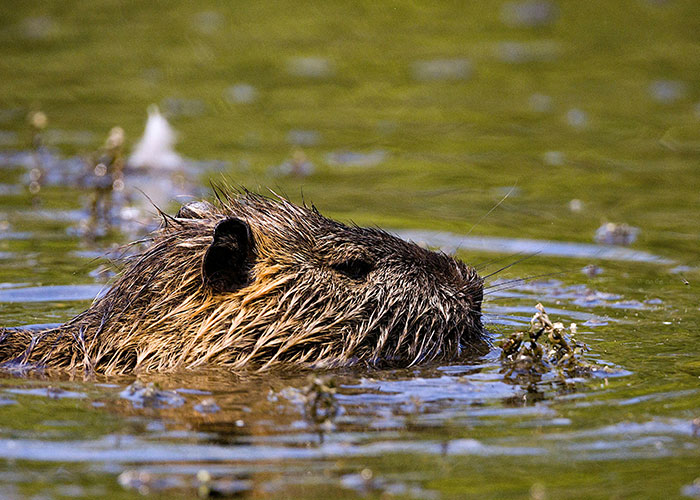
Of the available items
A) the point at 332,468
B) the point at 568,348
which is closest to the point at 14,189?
the point at 568,348

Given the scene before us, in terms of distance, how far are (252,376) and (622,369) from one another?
178cm

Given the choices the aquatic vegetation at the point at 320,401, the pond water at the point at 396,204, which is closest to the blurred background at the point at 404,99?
the pond water at the point at 396,204

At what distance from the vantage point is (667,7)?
645 inches

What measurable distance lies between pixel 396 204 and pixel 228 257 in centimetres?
465

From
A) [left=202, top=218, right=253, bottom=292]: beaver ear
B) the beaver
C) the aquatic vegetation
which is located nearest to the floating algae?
the beaver

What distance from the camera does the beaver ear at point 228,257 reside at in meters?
5.42

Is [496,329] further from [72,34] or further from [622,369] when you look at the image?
[72,34]

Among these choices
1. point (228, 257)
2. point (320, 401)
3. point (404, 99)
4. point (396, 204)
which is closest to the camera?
point (320, 401)

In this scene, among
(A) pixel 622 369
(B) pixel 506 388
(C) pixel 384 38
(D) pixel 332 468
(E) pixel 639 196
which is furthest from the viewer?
(C) pixel 384 38

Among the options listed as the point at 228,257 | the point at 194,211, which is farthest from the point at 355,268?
the point at 194,211

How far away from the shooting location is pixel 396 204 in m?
10.1

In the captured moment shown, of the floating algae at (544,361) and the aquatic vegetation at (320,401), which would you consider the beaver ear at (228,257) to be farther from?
the floating algae at (544,361)

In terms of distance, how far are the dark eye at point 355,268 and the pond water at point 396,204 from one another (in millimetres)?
564

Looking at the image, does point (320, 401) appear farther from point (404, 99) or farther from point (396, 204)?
point (404, 99)
